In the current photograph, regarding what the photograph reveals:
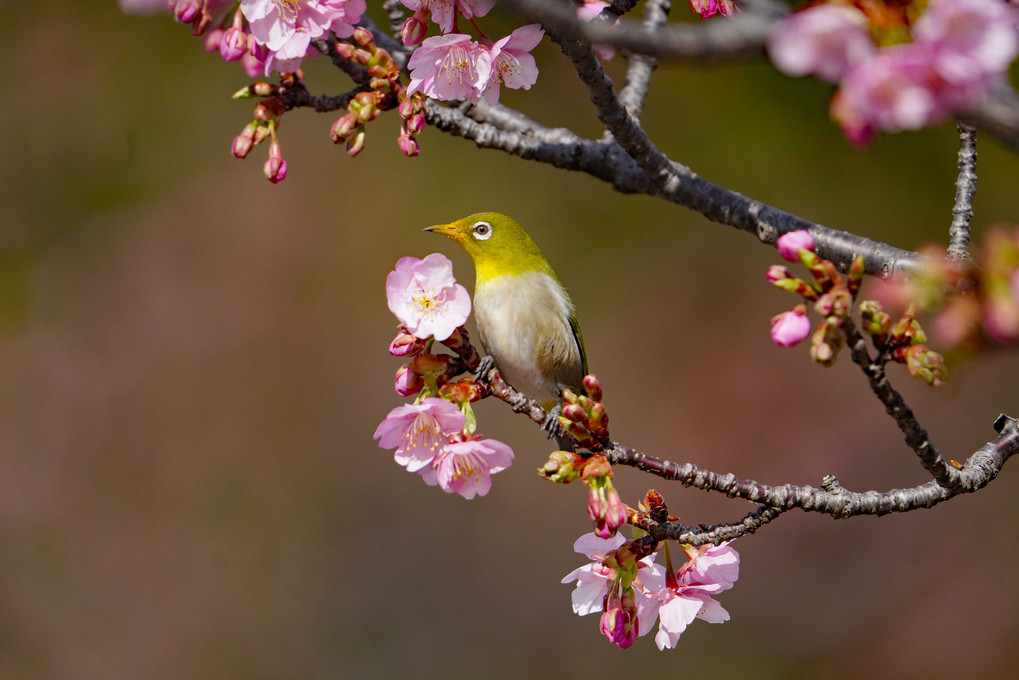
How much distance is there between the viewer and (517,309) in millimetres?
2912

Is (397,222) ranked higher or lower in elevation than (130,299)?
higher

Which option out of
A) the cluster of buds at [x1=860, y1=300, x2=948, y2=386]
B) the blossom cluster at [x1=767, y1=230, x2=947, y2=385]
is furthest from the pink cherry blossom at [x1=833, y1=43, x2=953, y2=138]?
Result: the cluster of buds at [x1=860, y1=300, x2=948, y2=386]

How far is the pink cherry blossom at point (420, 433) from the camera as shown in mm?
1791

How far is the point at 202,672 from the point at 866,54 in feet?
22.5

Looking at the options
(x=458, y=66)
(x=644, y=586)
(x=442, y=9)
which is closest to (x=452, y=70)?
(x=458, y=66)

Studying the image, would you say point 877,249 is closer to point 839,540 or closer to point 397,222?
point 839,540

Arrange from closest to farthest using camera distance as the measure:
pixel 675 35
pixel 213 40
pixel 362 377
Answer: pixel 675 35, pixel 213 40, pixel 362 377

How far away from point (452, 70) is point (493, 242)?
95 centimetres

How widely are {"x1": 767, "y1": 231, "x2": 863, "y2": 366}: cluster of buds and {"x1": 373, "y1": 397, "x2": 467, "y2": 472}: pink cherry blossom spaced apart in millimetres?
731

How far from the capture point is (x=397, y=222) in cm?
705

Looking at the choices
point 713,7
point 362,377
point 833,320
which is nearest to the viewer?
point 833,320

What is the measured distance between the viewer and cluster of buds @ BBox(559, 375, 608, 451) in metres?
1.75

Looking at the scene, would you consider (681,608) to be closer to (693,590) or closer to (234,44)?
(693,590)

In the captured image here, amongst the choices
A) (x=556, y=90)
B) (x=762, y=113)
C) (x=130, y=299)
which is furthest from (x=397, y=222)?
(x=762, y=113)
